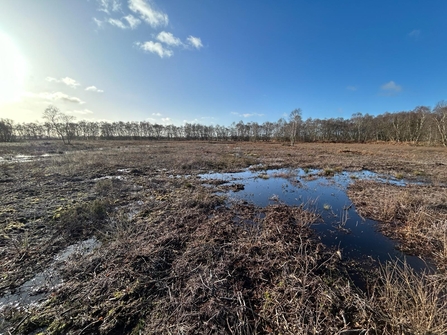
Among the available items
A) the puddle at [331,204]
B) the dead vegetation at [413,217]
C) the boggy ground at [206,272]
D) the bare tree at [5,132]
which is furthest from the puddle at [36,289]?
the bare tree at [5,132]

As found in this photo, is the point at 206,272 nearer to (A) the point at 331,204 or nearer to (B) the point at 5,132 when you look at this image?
(A) the point at 331,204

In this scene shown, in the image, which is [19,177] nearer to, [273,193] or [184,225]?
[184,225]

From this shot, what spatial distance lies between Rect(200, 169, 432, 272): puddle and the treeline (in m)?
40.7

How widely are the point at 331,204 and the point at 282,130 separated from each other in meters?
67.4

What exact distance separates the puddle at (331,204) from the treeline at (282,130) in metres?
40.7

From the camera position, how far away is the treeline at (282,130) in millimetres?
48938

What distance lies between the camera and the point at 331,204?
9836 mm

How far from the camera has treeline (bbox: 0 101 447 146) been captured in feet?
161

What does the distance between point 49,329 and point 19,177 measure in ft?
52.8

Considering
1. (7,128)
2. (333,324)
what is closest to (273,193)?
(333,324)

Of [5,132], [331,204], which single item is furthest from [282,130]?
[5,132]

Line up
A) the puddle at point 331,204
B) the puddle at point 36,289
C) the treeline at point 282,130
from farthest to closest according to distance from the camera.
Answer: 1. the treeline at point 282,130
2. the puddle at point 331,204
3. the puddle at point 36,289

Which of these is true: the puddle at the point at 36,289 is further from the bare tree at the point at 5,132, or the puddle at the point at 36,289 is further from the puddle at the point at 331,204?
the bare tree at the point at 5,132

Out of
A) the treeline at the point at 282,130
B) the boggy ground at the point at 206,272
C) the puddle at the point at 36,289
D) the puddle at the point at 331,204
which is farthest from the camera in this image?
the treeline at the point at 282,130
